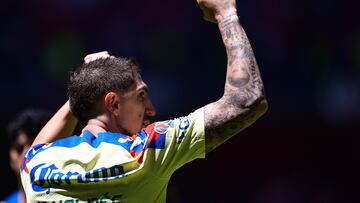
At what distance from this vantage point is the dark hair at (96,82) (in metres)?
3.09

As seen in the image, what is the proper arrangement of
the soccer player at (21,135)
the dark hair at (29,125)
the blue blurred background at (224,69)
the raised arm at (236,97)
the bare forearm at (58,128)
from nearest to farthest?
the raised arm at (236,97), the bare forearm at (58,128), the soccer player at (21,135), the dark hair at (29,125), the blue blurred background at (224,69)

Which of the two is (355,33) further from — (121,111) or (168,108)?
(121,111)

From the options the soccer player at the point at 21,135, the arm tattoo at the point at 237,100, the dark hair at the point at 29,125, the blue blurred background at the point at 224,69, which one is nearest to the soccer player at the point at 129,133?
the arm tattoo at the point at 237,100

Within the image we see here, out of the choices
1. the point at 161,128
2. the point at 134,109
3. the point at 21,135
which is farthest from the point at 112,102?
the point at 21,135

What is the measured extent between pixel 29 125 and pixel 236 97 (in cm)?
293

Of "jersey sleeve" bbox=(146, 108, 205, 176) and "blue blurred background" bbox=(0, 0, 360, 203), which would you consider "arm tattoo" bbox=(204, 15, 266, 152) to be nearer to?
"jersey sleeve" bbox=(146, 108, 205, 176)

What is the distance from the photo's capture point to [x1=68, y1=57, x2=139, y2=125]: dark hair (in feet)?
10.1

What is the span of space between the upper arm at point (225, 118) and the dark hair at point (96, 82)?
43cm

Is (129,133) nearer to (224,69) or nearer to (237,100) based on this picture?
(237,100)

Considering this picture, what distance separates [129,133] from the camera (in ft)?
10.3

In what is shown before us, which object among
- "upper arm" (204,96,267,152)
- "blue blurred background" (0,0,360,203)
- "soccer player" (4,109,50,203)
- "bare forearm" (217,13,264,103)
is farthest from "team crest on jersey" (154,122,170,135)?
"blue blurred background" (0,0,360,203)

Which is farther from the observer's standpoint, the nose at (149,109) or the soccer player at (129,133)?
the nose at (149,109)

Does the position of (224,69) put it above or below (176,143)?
below

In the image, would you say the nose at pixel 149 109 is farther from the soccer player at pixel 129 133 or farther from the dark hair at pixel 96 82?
the dark hair at pixel 96 82
